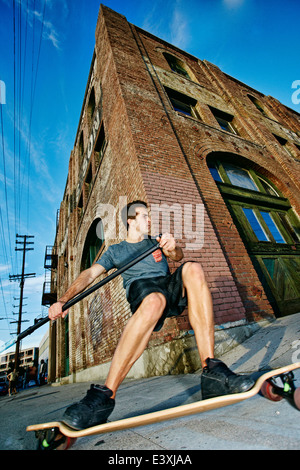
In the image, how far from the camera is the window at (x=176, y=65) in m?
9.24

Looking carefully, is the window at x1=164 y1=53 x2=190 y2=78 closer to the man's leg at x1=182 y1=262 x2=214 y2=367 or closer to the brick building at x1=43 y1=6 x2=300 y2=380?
the brick building at x1=43 y1=6 x2=300 y2=380

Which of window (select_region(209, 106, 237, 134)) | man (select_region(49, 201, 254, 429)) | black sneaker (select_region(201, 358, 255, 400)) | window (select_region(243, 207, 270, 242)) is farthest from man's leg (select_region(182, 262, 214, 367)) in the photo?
window (select_region(209, 106, 237, 134))

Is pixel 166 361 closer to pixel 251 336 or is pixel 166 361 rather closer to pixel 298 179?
pixel 251 336

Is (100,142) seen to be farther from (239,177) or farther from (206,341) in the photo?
(206,341)

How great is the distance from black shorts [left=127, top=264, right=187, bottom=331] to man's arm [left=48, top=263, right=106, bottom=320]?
362 millimetres

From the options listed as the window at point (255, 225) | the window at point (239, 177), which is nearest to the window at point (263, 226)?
the window at point (255, 225)

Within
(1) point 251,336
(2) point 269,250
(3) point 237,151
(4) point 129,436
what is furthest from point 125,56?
(4) point 129,436

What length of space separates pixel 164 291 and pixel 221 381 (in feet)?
2.11

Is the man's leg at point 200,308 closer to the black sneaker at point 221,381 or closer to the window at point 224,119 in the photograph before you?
the black sneaker at point 221,381

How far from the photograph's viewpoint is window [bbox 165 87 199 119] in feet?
24.6

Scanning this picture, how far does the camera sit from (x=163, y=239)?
1.77 m

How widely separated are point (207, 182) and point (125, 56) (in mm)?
4821

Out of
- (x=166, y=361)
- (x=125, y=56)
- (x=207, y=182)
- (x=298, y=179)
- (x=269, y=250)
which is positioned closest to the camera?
(x=166, y=361)

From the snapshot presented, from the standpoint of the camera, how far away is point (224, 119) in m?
9.02
